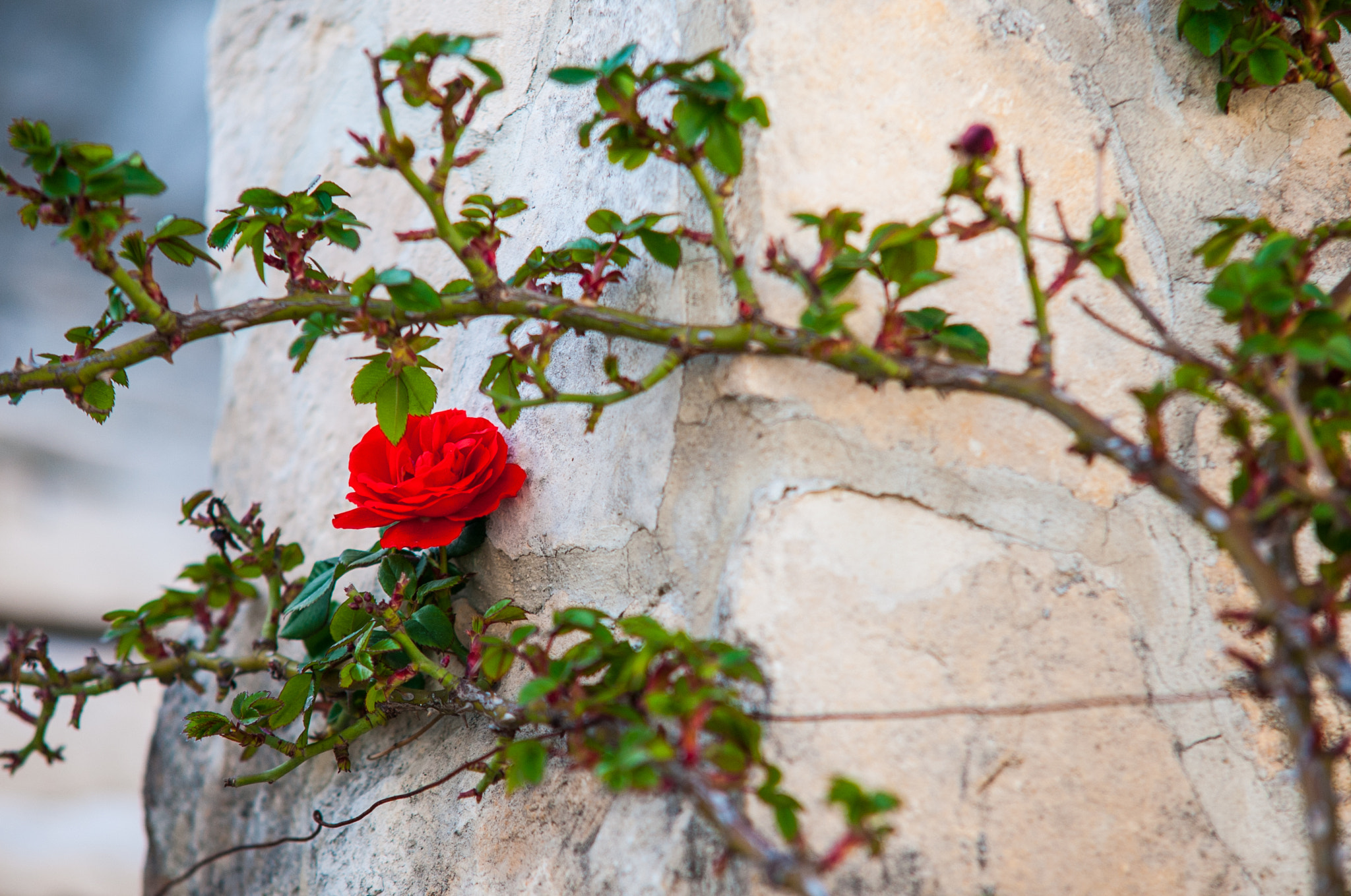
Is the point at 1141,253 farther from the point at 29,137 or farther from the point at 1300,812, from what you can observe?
the point at 29,137

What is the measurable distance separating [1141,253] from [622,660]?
20.9 inches

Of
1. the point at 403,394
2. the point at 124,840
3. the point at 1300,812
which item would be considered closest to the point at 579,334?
the point at 403,394

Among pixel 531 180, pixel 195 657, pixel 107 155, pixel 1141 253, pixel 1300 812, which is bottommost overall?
pixel 1300 812

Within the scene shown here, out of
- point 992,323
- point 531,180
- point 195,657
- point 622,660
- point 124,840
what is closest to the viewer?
point 622,660

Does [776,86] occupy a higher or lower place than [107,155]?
higher

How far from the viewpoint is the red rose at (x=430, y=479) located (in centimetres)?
75

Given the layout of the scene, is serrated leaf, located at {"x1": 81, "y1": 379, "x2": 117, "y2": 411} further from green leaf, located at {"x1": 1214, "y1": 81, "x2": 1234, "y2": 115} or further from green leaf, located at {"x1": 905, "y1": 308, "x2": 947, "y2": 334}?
green leaf, located at {"x1": 1214, "y1": 81, "x2": 1234, "y2": 115}

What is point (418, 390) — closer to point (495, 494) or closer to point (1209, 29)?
point (495, 494)

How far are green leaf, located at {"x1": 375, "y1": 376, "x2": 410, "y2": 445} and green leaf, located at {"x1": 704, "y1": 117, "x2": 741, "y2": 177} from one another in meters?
0.32

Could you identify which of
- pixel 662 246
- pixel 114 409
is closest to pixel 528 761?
pixel 662 246

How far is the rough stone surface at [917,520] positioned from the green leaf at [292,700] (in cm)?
10

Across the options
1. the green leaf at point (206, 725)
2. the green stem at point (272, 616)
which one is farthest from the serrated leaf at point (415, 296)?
→ the green stem at point (272, 616)

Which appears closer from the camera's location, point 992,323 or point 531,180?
point 992,323

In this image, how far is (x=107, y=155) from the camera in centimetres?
58
